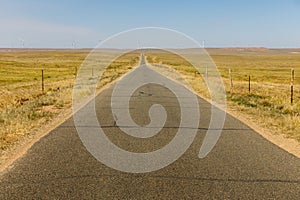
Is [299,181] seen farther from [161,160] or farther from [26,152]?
[26,152]

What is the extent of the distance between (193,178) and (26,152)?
3.64m

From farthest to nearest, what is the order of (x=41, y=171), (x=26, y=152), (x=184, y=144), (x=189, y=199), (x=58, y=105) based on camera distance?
(x=58, y=105)
(x=184, y=144)
(x=26, y=152)
(x=41, y=171)
(x=189, y=199)

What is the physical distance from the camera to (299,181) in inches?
206

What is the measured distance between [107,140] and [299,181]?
4.31m

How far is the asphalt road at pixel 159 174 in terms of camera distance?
186 inches

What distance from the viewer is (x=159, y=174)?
5.58 m

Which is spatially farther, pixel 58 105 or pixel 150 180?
pixel 58 105

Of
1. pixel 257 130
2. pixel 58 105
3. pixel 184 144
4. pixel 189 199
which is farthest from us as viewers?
pixel 58 105

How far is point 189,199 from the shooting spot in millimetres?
4492

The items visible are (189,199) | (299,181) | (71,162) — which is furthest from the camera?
(71,162)

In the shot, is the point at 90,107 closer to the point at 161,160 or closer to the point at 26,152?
the point at 26,152

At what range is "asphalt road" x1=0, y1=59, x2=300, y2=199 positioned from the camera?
472 centimetres

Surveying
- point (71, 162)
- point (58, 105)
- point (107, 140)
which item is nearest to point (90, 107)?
point (58, 105)

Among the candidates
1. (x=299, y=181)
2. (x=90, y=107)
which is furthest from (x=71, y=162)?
(x=90, y=107)
